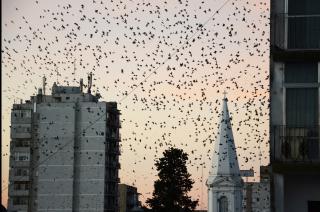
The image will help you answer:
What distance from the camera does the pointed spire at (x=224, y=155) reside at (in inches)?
3839

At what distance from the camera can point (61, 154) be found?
4087 inches

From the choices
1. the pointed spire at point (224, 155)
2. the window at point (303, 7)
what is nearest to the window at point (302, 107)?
the window at point (303, 7)

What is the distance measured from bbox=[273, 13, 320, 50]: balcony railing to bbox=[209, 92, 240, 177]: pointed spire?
76554mm

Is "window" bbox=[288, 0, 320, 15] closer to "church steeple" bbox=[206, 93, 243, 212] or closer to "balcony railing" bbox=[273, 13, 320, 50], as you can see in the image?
"balcony railing" bbox=[273, 13, 320, 50]

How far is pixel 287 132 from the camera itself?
59.9 feet

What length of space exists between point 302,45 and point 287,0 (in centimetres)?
103

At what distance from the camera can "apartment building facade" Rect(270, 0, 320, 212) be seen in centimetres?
1817

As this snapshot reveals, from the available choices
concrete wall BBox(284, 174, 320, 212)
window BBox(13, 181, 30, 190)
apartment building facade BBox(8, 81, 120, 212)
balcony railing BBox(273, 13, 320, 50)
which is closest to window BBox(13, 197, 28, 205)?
apartment building facade BBox(8, 81, 120, 212)

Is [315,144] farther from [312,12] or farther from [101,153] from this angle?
[101,153]

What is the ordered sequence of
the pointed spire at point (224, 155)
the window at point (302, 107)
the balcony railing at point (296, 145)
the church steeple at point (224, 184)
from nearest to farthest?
1. the balcony railing at point (296, 145)
2. the window at point (302, 107)
3. the pointed spire at point (224, 155)
4. the church steeple at point (224, 184)

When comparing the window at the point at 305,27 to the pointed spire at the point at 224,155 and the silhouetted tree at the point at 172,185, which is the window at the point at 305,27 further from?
the pointed spire at the point at 224,155

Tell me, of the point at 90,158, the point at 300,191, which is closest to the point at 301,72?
the point at 300,191

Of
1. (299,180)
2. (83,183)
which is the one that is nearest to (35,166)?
(83,183)

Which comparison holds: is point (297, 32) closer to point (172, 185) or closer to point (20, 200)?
point (172, 185)
